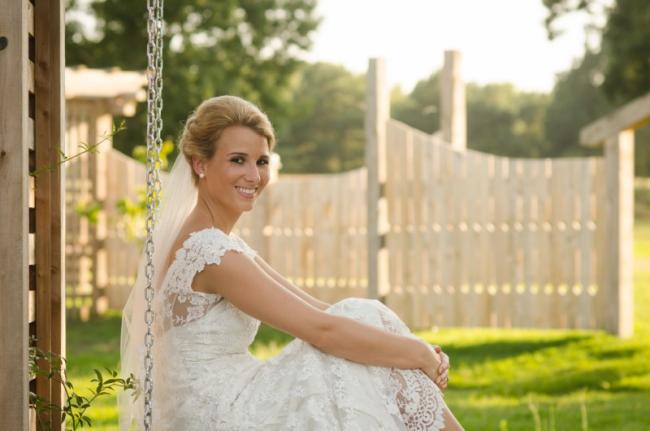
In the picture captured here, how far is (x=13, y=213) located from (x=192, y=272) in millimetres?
720

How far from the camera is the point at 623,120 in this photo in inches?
368

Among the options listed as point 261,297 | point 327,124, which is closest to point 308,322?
point 261,297

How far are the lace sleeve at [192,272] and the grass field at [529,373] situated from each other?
2.24m

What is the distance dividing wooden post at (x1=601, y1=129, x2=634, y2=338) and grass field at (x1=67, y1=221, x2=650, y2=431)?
30cm

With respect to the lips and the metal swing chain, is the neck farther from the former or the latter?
the metal swing chain

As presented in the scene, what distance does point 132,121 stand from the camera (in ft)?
69.4

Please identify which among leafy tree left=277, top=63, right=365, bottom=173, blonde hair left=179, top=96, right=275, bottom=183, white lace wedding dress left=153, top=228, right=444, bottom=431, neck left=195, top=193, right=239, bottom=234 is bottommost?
white lace wedding dress left=153, top=228, right=444, bottom=431

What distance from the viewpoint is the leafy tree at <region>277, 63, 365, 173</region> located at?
110ft

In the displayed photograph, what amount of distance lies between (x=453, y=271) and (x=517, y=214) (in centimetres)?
85

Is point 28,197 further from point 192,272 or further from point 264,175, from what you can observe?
point 264,175

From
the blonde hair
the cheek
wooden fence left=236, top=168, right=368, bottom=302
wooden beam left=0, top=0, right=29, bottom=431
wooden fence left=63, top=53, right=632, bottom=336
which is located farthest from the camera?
wooden fence left=236, top=168, right=368, bottom=302

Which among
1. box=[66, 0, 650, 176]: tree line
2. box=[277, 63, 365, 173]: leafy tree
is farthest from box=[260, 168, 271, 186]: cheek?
box=[277, 63, 365, 173]: leafy tree

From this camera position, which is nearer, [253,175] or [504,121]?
[253,175]

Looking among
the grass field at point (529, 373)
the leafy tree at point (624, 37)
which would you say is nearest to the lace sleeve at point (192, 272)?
the grass field at point (529, 373)
